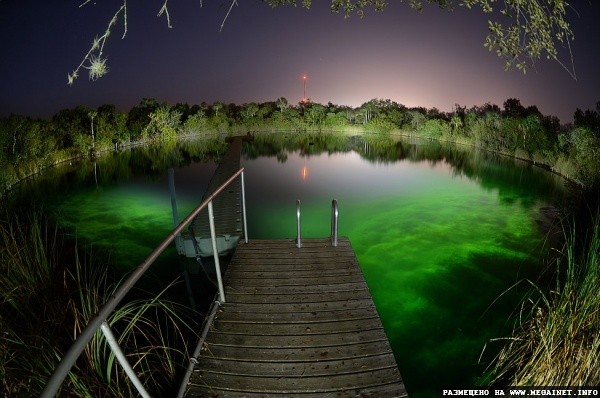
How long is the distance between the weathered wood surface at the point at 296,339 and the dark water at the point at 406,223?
3.67 ft

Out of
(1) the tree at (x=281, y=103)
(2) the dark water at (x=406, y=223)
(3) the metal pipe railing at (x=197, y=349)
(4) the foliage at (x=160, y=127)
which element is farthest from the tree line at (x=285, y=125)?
(1) the tree at (x=281, y=103)

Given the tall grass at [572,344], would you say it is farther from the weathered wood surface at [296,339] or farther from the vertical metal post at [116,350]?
the vertical metal post at [116,350]

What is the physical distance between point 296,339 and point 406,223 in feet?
27.5

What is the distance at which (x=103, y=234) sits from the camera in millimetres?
9320

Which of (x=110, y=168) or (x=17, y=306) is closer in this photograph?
(x=17, y=306)

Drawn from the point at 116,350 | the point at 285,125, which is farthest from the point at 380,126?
the point at 116,350

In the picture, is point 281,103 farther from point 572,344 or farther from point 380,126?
point 572,344

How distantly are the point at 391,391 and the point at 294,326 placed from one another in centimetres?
105

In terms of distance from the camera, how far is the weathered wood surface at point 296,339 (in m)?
2.41

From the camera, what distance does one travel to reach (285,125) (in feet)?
209

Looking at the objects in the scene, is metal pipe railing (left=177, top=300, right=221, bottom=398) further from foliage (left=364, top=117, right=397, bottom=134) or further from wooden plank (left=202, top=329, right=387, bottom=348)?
foliage (left=364, top=117, right=397, bottom=134)

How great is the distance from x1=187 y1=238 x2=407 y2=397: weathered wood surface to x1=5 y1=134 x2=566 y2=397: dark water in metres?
1.12

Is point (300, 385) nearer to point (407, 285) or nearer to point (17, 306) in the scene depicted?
point (17, 306)

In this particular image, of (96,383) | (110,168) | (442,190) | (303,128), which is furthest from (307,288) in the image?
(303,128)
